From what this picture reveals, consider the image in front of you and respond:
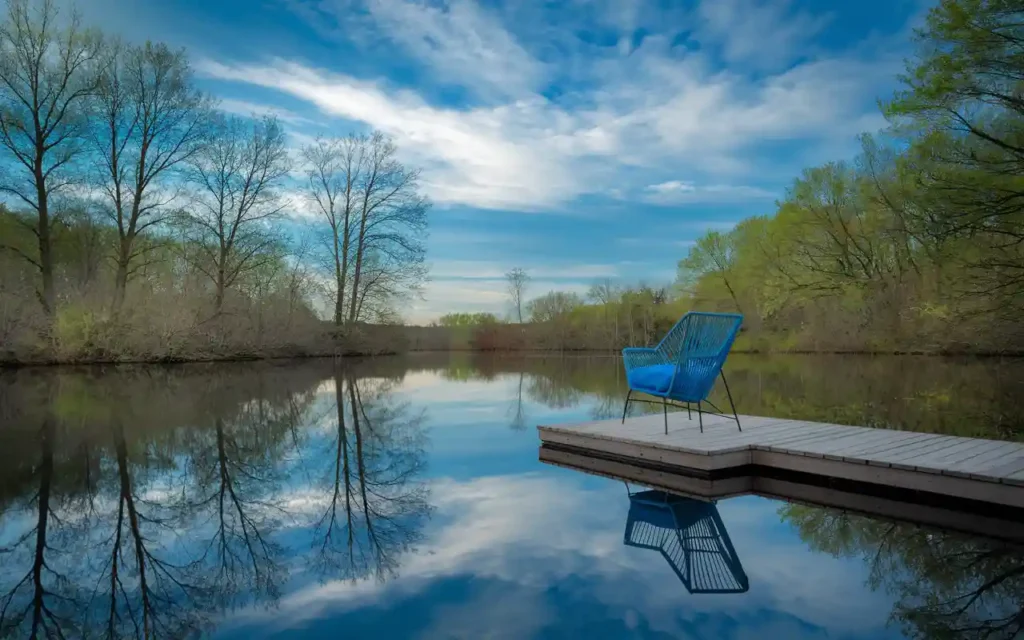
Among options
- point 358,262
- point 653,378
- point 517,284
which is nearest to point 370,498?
point 653,378

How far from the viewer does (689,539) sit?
286cm

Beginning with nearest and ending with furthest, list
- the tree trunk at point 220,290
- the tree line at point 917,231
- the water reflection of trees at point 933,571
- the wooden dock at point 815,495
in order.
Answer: the water reflection of trees at point 933,571 → the wooden dock at point 815,495 → the tree line at point 917,231 → the tree trunk at point 220,290

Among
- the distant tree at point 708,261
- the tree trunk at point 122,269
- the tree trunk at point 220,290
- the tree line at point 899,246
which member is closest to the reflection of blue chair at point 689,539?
the tree line at point 899,246

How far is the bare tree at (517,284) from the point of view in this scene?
37469mm

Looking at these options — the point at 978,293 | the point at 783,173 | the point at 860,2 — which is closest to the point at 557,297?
the point at 783,173

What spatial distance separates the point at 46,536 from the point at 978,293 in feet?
37.2

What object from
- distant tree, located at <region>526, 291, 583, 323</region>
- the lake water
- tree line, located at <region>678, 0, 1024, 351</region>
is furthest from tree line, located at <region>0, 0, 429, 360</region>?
tree line, located at <region>678, 0, 1024, 351</region>

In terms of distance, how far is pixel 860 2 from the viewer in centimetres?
1305

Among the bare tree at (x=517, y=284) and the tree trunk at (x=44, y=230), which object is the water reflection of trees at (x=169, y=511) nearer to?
the tree trunk at (x=44, y=230)

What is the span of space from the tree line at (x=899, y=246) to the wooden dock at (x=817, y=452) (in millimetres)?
6046

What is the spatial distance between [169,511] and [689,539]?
2805 mm

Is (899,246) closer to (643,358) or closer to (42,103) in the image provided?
(643,358)

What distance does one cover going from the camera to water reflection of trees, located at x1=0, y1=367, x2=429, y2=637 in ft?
7.25

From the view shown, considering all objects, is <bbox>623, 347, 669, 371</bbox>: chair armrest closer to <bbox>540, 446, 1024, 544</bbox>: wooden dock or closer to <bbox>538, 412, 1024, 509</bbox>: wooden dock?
<bbox>538, 412, 1024, 509</bbox>: wooden dock
